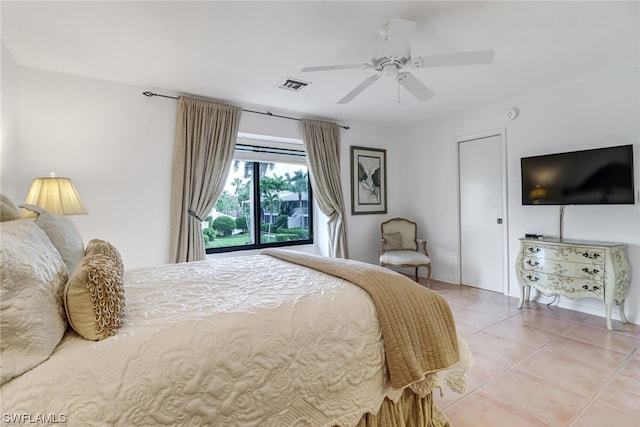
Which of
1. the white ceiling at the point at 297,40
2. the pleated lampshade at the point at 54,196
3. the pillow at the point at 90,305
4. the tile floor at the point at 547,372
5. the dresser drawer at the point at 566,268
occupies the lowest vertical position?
the tile floor at the point at 547,372

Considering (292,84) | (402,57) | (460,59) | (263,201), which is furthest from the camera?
(263,201)

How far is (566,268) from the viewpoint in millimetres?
3010

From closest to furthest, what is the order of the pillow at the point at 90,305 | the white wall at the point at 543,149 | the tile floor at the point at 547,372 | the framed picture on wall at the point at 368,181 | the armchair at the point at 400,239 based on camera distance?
the pillow at the point at 90,305
the tile floor at the point at 547,372
the white wall at the point at 543,149
the armchair at the point at 400,239
the framed picture on wall at the point at 368,181

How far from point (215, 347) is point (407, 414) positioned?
1040 millimetres

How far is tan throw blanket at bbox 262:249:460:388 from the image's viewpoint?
1.36m

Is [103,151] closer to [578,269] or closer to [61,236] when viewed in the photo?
[61,236]

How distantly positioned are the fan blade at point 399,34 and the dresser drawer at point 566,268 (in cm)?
260

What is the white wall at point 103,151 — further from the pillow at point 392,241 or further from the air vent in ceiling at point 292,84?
the pillow at point 392,241

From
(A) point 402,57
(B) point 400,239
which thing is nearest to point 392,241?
(B) point 400,239

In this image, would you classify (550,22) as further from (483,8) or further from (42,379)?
(42,379)

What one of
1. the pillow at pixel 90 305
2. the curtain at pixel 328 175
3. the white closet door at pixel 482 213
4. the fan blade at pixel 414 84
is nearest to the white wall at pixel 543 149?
the white closet door at pixel 482 213

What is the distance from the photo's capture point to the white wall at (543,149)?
9.73 ft

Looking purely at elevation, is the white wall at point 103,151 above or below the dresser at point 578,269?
above

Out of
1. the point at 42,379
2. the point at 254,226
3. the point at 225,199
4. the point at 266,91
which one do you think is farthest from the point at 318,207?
the point at 42,379
